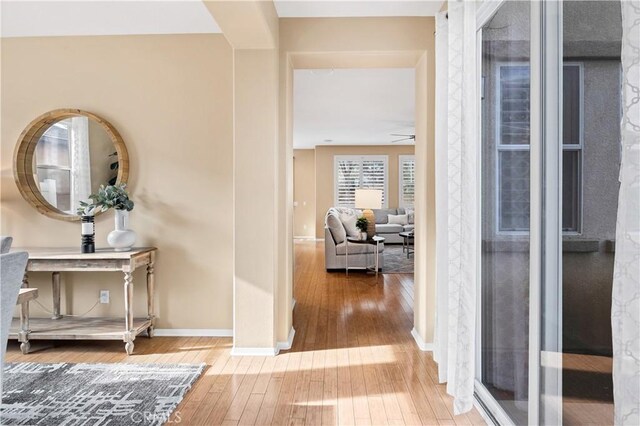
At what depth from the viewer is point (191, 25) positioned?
3.41 meters

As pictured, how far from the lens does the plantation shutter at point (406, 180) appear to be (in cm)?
1099

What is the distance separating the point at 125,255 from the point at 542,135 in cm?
289

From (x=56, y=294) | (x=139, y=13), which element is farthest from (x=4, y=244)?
(x=139, y=13)

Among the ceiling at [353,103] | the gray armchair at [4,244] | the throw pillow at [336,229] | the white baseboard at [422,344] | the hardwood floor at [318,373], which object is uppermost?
the ceiling at [353,103]

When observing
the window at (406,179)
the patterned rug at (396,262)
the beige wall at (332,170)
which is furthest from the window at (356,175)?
the patterned rug at (396,262)

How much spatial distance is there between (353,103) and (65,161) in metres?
3.96

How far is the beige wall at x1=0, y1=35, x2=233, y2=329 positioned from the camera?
3562 mm

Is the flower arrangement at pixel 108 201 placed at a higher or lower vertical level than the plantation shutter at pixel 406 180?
lower

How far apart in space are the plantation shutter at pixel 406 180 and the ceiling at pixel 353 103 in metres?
1.45

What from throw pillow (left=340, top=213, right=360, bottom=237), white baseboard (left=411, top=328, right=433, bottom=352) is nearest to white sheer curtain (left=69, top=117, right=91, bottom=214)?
white baseboard (left=411, top=328, right=433, bottom=352)

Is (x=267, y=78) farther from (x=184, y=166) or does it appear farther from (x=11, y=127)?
(x=11, y=127)

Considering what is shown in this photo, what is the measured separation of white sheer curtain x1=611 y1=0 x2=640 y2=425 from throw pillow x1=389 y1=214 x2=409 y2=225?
9404 mm

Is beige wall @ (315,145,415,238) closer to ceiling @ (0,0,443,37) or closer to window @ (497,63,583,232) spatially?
ceiling @ (0,0,443,37)

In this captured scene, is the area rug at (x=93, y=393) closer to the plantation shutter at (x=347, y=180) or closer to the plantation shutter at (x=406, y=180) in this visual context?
the plantation shutter at (x=347, y=180)
